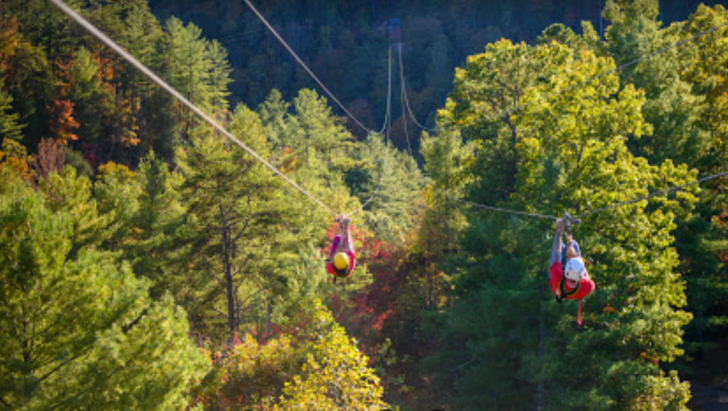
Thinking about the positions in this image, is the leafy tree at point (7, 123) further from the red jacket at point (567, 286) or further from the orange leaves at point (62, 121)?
the red jacket at point (567, 286)

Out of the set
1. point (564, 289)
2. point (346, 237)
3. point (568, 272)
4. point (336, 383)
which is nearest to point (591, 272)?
point (336, 383)

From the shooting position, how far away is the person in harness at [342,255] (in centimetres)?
984

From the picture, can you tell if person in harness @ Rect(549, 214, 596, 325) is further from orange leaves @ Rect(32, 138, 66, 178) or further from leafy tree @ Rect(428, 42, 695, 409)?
orange leaves @ Rect(32, 138, 66, 178)

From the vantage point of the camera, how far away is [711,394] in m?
19.8

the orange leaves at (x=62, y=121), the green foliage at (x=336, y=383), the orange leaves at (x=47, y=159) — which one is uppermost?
the orange leaves at (x=62, y=121)

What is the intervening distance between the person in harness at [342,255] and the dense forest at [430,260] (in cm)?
382

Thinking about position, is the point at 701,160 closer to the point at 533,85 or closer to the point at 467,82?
the point at 533,85

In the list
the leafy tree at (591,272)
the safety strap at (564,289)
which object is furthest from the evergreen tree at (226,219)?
the safety strap at (564,289)

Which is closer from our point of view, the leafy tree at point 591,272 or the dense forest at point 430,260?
the dense forest at point 430,260

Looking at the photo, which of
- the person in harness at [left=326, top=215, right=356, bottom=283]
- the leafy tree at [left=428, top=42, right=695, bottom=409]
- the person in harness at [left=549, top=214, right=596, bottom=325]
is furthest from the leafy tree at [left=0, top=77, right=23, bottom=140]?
the person in harness at [left=549, top=214, right=596, bottom=325]

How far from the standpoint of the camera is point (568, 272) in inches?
340

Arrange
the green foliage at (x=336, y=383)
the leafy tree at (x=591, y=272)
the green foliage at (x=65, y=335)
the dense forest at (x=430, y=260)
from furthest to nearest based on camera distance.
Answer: the leafy tree at (x=591, y=272) < the green foliage at (x=336, y=383) < the dense forest at (x=430, y=260) < the green foliage at (x=65, y=335)

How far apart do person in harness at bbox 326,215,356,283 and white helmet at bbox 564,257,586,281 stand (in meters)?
3.40

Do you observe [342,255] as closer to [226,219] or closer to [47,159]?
[226,219]
